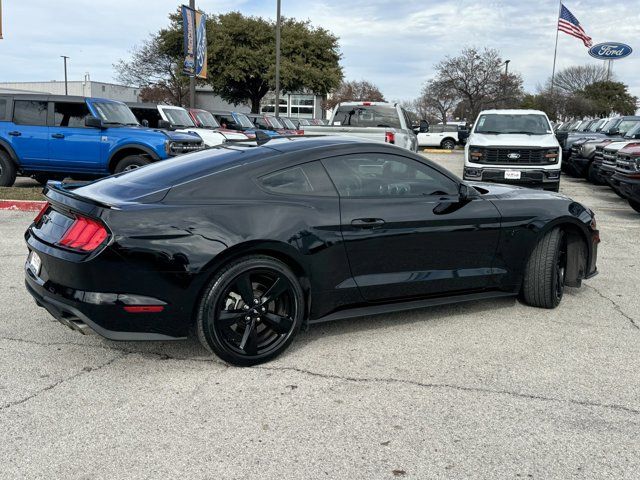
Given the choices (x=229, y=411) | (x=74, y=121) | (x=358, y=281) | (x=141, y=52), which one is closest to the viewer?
(x=229, y=411)

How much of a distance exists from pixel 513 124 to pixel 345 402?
471 inches

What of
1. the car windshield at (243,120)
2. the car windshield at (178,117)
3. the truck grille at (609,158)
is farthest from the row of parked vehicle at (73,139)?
the car windshield at (243,120)

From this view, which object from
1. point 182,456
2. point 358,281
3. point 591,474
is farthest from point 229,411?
point 591,474

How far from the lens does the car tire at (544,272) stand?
16.4ft

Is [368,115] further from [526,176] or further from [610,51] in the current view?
[610,51]

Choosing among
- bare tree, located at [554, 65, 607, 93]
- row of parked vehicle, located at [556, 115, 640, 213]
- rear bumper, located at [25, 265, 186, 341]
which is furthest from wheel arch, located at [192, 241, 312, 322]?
bare tree, located at [554, 65, 607, 93]

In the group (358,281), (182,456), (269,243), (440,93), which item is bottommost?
(182,456)

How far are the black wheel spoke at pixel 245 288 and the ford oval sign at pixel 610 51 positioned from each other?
5544 centimetres

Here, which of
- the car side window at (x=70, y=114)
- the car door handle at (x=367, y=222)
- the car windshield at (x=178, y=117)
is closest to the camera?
the car door handle at (x=367, y=222)

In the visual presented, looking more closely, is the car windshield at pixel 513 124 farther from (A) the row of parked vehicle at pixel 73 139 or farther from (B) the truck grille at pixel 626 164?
(A) the row of parked vehicle at pixel 73 139

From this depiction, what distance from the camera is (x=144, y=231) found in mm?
3555

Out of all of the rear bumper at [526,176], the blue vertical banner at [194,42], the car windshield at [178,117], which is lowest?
the rear bumper at [526,176]

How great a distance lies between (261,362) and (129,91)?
88.2 m

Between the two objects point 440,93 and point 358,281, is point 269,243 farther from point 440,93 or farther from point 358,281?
point 440,93
